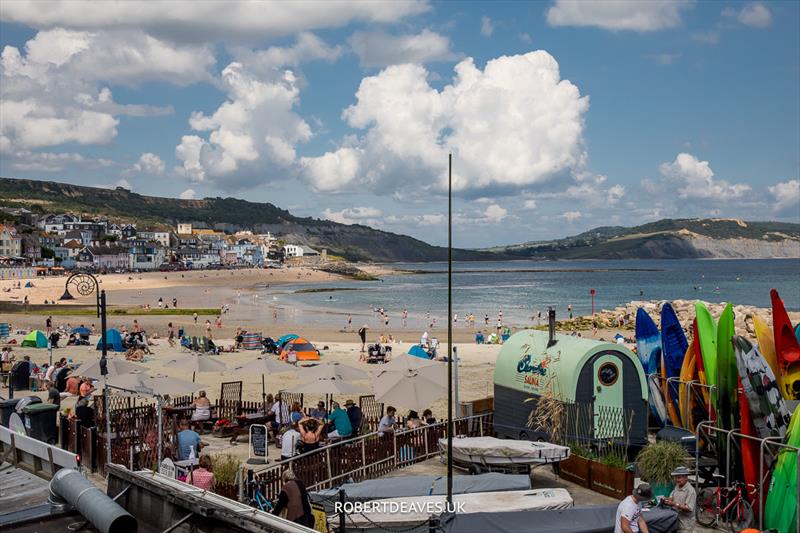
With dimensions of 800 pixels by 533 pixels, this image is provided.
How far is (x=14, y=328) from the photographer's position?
4484cm

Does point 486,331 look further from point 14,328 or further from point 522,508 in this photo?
point 522,508

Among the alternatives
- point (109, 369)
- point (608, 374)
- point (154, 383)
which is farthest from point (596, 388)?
point (109, 369)

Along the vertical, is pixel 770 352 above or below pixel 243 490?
above

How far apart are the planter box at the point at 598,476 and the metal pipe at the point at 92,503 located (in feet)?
23.5

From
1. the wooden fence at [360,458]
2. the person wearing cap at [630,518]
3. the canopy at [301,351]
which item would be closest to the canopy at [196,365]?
the wooden fence at [360,458]

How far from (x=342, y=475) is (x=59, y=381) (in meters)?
12.5

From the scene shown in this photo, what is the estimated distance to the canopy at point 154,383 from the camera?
14859mm

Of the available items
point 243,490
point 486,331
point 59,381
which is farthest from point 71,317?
point 243,490

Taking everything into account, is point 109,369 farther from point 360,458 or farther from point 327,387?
point 360,458

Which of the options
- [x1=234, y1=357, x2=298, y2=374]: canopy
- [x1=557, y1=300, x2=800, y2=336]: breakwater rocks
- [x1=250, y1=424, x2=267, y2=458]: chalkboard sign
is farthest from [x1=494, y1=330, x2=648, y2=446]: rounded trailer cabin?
[x1=557, y1=300, x2=800, y2=336]: breakwater rocks

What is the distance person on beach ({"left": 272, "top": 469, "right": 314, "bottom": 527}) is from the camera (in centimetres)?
828

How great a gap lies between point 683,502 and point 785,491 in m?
1.22

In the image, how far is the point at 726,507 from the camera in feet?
32.4

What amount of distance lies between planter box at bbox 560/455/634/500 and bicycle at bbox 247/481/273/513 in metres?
5.04
